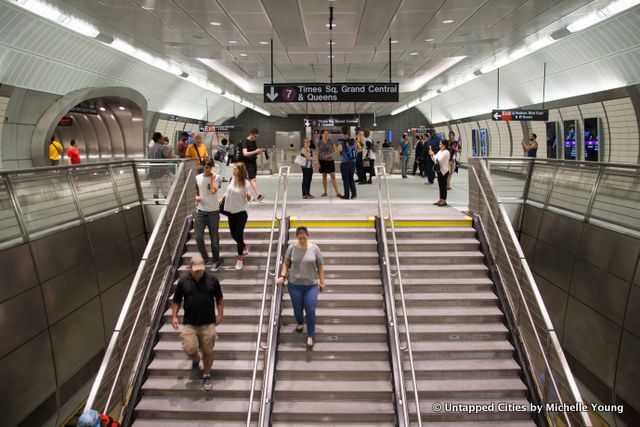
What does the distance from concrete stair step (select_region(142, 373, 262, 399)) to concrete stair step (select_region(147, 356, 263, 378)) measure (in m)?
0.07

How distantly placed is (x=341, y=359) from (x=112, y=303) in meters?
3.77

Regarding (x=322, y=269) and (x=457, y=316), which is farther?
(x=457, y=316)

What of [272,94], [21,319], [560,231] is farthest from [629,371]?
[272,94]

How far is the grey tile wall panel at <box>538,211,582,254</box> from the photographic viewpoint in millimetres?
6770

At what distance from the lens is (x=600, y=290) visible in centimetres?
593

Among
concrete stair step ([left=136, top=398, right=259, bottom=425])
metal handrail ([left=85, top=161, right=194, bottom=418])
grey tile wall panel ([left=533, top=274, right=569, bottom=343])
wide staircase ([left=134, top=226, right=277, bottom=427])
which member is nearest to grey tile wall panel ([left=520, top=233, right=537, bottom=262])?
grey tile wall panel ([left=533, top=274, right=569, bottom=343])

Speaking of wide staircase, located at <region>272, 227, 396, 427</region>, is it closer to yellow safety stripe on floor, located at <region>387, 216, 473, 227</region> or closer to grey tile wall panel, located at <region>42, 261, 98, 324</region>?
yellow safety stripe on floor, located at <region>387, 216, 473, 227</region>

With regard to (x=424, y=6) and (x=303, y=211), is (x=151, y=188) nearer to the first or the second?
(x=303, y=211)

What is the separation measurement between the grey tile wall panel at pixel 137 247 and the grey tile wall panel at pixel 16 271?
298 centimetres

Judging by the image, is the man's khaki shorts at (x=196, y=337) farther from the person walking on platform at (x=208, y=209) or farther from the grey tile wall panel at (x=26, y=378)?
the person walking on platform at (x=208, y=209)

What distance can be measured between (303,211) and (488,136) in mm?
23061

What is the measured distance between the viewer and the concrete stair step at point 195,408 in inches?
229

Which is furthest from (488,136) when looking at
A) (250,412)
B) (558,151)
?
(250,412)

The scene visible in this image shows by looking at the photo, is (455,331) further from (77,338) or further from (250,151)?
(250,151)
